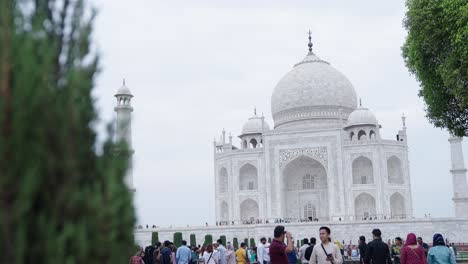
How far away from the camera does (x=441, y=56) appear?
12258mm

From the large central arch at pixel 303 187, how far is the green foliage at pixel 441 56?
20.0m

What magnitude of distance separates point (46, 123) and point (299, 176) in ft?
108

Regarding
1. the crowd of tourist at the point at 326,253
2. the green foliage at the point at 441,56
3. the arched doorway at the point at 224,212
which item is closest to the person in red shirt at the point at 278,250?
the crowd of tourist at the point at 326,253

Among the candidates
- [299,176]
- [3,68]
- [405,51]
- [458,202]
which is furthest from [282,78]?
[3,68]

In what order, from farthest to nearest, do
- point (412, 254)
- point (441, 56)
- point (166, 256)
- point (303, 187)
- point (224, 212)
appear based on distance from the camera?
1. point (224, 212)
2. point (303, 187)
3. point (441, 56)
4. point (166, 256)
5. point (412, 254)

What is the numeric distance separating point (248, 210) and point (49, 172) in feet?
107

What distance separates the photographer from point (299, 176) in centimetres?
3447

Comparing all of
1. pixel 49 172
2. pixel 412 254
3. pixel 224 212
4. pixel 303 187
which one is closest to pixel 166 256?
pixel 412 254

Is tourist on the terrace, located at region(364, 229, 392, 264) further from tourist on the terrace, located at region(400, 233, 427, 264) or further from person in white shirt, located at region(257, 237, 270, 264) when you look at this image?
person in white shirt, located at region(257, 237, 270, 264)

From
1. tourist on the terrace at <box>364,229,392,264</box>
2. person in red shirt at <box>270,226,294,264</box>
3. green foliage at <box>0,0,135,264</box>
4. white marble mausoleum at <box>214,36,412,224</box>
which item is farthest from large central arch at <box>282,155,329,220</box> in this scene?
green foliage at <box>0,0,135,264</box>

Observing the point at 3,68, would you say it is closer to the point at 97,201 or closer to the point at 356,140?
the point at 97,201

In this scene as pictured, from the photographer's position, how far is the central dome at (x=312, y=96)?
119ft

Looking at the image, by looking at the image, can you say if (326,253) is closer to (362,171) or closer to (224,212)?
(362,171)

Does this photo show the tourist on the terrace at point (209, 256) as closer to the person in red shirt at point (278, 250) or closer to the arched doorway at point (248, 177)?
the person in red shirt at point (278, 250)
